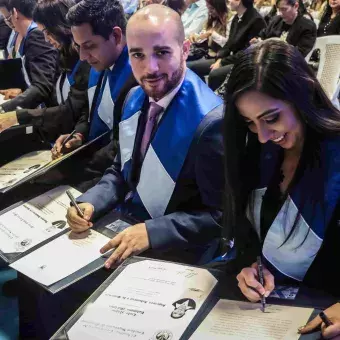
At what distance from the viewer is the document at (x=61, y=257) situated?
49.3 inches

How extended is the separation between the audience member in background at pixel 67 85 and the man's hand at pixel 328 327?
1565 mm

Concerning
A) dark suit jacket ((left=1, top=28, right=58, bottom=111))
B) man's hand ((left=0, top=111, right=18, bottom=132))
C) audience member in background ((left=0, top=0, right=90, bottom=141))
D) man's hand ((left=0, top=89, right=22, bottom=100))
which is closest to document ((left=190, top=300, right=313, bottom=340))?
audience member in background ((left=0, top=0, right=90, bottom=141))

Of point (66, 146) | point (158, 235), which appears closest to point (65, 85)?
point (66, 146)

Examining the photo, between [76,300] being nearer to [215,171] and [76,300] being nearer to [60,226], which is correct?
[60,226]

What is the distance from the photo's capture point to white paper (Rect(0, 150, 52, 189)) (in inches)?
76.1

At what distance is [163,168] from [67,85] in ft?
3.52

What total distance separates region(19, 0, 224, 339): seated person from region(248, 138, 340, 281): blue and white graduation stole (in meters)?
0.27

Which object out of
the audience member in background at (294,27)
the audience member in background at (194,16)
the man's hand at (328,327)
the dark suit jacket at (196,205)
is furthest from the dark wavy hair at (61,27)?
the audience member in background at (194,16)

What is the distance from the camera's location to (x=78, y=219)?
4.74 feet

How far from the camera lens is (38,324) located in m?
1.62

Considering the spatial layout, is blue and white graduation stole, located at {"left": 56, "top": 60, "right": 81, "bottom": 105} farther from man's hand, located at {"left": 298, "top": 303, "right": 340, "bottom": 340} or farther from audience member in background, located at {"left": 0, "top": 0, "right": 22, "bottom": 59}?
man's hand, located at {"left": 298, "top": 303, "right": 340, "bottom": 340}

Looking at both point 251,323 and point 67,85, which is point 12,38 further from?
point 251,323

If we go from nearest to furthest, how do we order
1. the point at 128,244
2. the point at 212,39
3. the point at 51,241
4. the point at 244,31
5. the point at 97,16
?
the point at 128,244 < the point at 51,241 < the point at 97,16 < the point at 244,31 < the point at 212,39

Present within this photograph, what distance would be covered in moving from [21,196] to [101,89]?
20.0 inches
